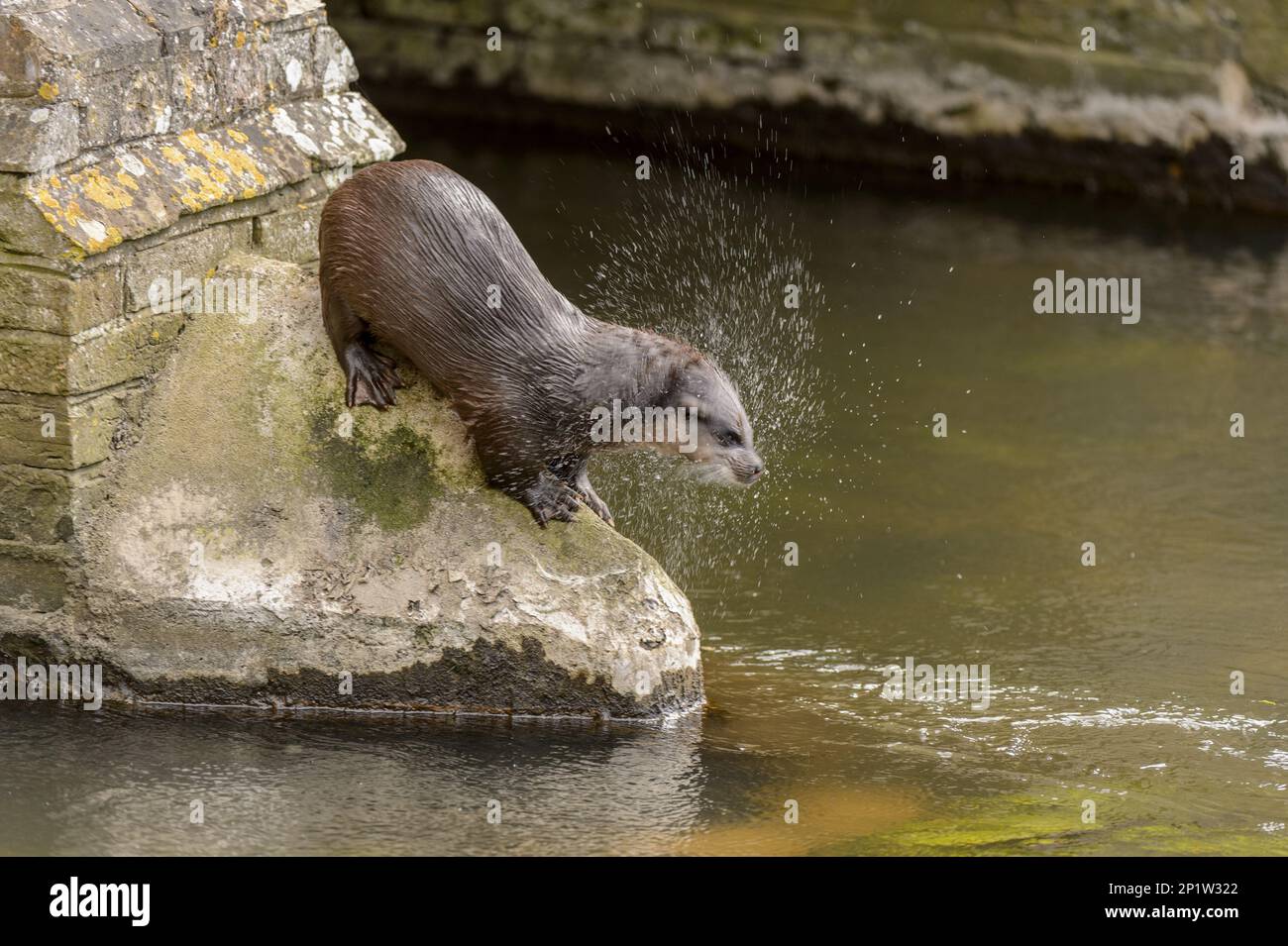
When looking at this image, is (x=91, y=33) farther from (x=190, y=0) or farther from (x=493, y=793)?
(x=493, y=793)

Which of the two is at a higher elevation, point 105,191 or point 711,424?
point 105,191

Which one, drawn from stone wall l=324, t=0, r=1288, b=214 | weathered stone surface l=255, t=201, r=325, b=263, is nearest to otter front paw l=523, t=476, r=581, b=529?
weathered stone surface l=255, t=201, r=325, b=263

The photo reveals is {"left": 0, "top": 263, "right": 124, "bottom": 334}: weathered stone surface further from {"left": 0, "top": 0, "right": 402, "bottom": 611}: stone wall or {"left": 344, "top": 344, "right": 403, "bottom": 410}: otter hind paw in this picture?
{"left": 344, "top": 344, "right": 403, "bottom": 410}: otter hind paw

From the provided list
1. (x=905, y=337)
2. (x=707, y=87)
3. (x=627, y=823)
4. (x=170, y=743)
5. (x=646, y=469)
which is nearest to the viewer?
(x=627, y=823)

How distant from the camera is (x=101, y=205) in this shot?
4898 millimetres

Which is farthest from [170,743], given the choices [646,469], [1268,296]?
[1268,296]

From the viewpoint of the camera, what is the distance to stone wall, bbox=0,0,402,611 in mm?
4789

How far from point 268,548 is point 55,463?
61 centimetres

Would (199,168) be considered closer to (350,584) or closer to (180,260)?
(180,260)

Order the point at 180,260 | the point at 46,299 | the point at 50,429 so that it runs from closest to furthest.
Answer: the point at 46,299 < the point at 50,429 < the point at 180,260

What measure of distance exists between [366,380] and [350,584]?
1.86 ft

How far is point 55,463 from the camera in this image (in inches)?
195

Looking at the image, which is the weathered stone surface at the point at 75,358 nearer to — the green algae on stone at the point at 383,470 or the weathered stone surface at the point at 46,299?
the weathered stone surface at the point at 46,299

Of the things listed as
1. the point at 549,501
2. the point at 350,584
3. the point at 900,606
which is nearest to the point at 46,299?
the point at 350,584
